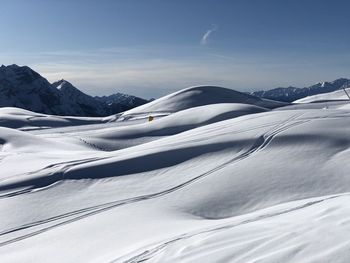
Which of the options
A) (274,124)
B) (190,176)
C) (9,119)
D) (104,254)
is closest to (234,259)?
(104,254)

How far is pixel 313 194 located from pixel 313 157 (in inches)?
89.6

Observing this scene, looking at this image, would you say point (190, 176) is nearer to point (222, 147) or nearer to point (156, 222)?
point (222, 147)

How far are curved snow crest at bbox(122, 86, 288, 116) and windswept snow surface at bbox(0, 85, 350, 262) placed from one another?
37.8m

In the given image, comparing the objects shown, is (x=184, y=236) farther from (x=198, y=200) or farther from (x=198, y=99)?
(x=198, y=99)

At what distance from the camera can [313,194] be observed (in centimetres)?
946

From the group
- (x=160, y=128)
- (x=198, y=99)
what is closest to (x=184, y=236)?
(x=160, y=128)

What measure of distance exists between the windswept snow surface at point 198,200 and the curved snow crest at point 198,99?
37838 millimetres

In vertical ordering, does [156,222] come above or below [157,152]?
below

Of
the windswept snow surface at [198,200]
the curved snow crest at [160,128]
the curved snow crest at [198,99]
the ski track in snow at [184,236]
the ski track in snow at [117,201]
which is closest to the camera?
the windswept snow surface at [198,200]

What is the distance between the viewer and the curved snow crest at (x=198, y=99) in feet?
181

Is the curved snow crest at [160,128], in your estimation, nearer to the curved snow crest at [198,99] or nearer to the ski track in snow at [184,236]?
the ski track in snow at [184,236]

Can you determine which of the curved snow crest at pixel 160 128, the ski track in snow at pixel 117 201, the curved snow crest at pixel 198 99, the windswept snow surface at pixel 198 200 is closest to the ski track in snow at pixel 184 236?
the windswept snow surface at pixel 198 200

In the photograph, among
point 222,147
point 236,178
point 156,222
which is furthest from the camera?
point 222,147

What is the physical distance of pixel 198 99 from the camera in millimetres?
57844
